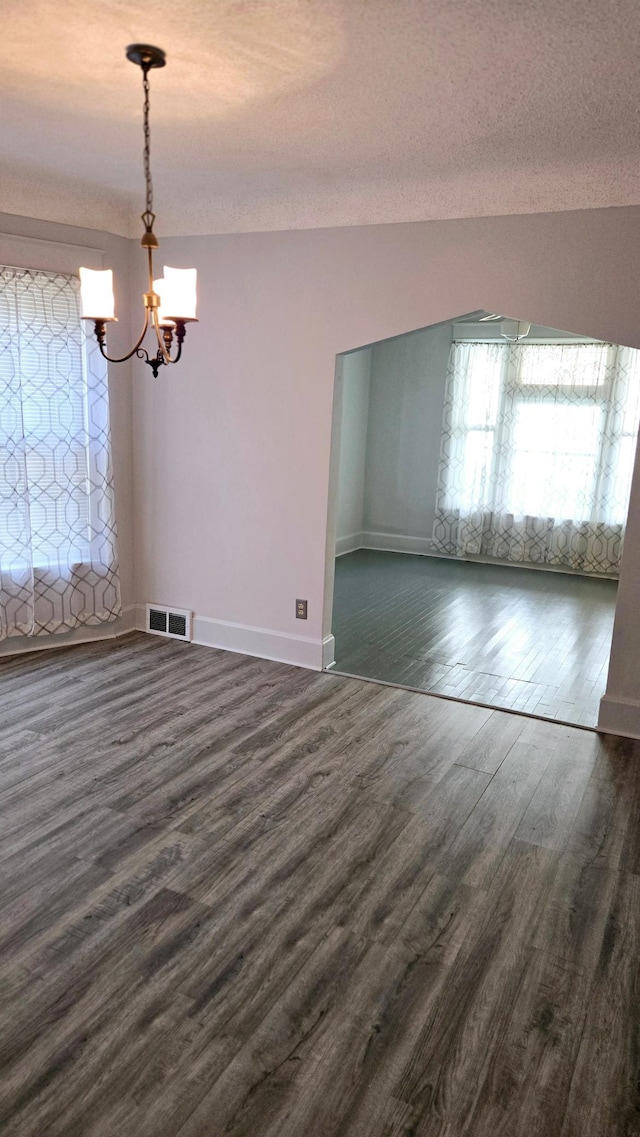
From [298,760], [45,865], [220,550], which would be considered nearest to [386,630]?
[220,550]

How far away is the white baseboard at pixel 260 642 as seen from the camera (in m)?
4.54

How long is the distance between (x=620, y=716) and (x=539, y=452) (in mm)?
4263

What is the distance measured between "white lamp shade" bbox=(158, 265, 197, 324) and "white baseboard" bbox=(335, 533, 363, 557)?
18.1 ft

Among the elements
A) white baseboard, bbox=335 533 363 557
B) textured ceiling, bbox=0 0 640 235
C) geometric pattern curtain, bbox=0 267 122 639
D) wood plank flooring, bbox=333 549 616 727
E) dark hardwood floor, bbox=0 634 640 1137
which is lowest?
dark hardwood floor, bbox=0 634 640 1137

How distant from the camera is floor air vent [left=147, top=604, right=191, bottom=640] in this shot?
16.3ft

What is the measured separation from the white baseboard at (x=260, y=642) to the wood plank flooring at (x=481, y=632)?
199 millimetres

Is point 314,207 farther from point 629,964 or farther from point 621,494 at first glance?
point 621,494

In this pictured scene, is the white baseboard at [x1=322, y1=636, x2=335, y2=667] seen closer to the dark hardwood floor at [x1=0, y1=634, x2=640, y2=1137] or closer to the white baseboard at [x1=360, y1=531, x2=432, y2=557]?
the dark hardwood floor at [x1=0, y1=634, x2=640, y2=1137]

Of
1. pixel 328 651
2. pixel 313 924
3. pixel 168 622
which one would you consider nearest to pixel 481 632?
pixel 328 651

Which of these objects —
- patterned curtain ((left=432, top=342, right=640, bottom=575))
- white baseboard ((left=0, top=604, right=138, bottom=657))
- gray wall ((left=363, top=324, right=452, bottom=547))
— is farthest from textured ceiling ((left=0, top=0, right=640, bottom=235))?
gray wall ((left=363, top=324, right=452, bottom=547))

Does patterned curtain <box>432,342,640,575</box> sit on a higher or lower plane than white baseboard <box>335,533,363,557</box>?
higher

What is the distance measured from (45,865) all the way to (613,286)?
3.37 metres

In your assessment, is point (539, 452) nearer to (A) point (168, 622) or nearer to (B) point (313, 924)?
(A) point (168, 622)

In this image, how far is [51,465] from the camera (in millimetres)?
4496
